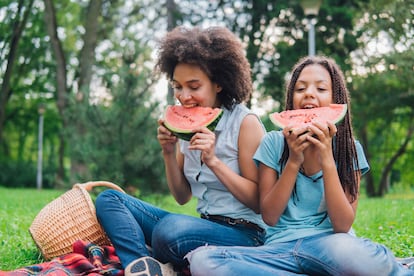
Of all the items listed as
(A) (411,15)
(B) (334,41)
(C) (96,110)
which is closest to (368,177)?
(B) (334,41)

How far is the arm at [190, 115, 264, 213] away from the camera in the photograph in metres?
3.12

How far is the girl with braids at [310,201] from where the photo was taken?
271 centimetres

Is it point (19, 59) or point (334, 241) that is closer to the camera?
point (334, 241)

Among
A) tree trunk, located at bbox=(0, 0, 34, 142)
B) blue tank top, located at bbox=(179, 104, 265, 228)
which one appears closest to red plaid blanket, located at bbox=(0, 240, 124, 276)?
blue tank top, located at bbox=(179, 104, 265, 228)

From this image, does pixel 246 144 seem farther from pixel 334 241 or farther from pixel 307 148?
pixel 334 241

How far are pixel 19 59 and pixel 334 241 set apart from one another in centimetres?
2300

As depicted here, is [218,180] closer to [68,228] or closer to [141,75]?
[68,228]

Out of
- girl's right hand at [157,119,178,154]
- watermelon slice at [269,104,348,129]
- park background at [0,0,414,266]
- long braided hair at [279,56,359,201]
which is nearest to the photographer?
watermelon slice at [269,104,348,129]

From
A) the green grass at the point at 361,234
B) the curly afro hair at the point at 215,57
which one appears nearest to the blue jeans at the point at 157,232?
the curly afro hair at the point at 215,57

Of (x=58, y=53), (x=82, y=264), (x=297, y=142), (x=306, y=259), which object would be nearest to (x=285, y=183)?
(x=297, y=142)

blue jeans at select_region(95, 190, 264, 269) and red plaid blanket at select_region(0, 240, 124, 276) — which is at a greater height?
blue jeans at select_region(95, 190, 264, 269)

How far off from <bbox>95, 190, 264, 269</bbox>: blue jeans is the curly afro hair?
0.84 metres

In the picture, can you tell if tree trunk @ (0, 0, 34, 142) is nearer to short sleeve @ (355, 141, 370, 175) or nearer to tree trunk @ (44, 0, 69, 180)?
tree trunk @ (44, 0, 69, 180)

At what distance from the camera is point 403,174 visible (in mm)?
23781
